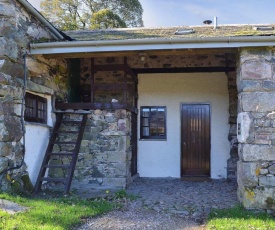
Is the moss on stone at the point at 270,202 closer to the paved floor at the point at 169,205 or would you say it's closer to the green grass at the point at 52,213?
the paved floor at the point at 169,205

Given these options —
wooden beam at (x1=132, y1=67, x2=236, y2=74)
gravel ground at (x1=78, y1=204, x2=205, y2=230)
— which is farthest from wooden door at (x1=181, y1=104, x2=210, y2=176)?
gravel ground at (x1=78, y1=204, x2=205, y2=230)

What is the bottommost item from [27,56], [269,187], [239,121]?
[269,187]

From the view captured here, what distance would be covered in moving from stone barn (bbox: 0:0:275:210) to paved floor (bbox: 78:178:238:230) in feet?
1.86

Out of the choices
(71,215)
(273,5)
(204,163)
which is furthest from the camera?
(273,5)

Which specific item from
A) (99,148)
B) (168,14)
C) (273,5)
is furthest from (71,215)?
(168,14)

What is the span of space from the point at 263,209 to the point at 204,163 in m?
3.45

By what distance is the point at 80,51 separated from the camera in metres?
6.06

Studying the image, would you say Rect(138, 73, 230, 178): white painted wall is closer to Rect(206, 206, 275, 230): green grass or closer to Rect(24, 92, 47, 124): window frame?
Rect(24, 92, 47, 124): window frame

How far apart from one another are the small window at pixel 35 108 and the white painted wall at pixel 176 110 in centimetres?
293

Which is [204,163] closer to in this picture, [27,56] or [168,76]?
[168,76]

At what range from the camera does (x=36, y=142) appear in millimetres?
6496

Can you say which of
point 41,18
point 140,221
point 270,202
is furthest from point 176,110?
point 140,221

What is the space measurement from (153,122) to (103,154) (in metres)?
2.40

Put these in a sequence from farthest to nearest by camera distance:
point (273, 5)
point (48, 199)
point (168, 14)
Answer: point (168, 14), point (273, 5), point (48, 199)
